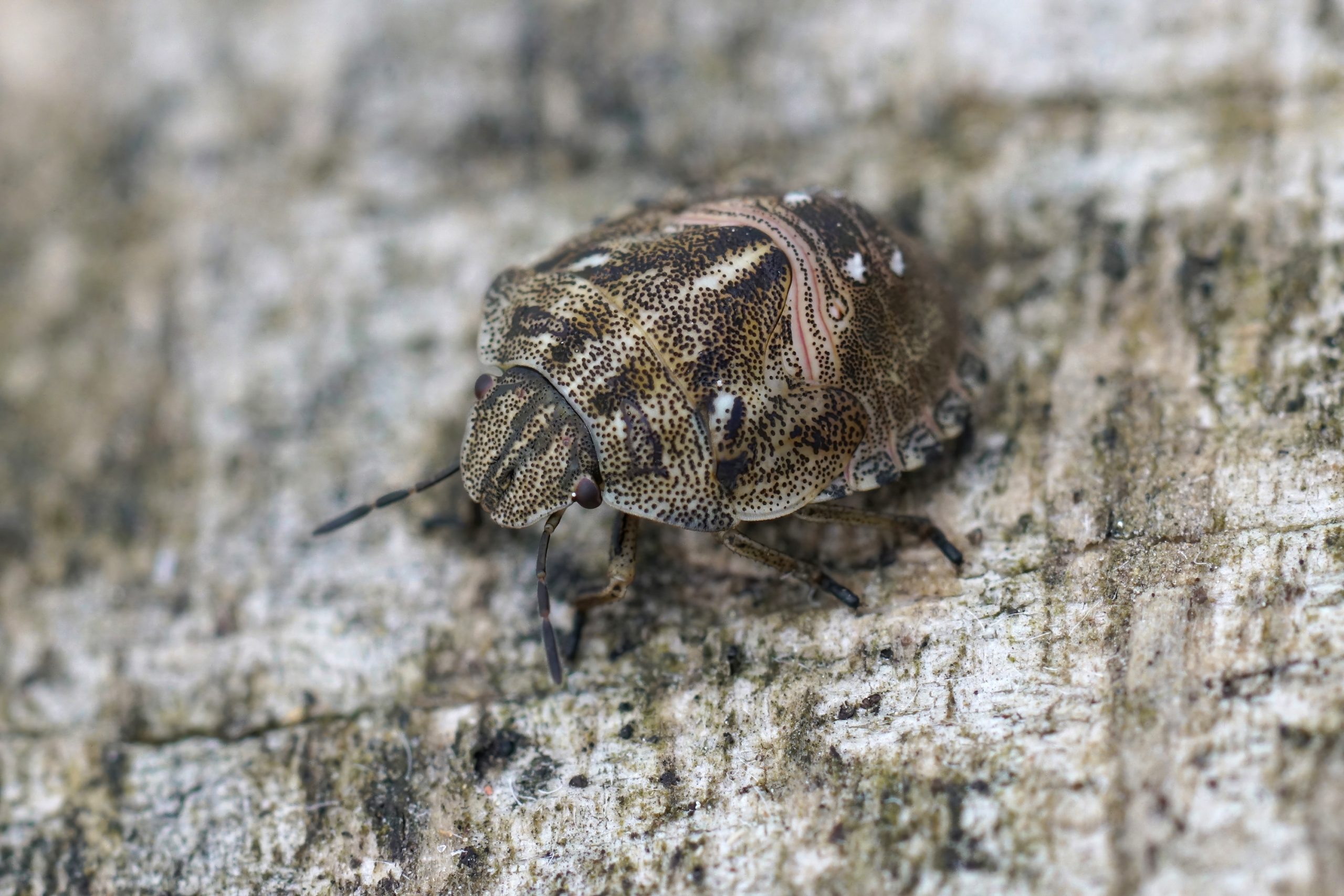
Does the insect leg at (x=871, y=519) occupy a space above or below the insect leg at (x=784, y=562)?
above

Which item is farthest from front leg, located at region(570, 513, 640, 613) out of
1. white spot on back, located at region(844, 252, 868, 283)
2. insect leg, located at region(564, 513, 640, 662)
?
white spot on back, located at region(844, 252, 868, 283)

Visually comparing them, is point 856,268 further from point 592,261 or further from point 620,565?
point 620,565

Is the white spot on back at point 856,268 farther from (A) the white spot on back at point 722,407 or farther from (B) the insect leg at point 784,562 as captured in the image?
(B) the insect leg at point 784,562

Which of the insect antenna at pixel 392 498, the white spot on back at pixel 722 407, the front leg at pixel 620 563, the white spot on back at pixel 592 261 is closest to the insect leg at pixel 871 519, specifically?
the white spot on back at pixel 722 407

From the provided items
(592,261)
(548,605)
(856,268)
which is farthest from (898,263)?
(548,605)

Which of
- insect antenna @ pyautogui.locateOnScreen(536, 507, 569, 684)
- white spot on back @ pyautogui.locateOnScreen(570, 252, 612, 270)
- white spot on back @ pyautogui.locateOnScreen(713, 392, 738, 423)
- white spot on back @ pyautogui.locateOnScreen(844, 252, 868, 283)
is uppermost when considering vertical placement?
white spot on back @ pyautogui.locateOnScreen(570, 252, 612, 270)

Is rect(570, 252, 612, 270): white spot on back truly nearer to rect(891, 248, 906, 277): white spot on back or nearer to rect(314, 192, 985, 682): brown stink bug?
rect(314, 192, 985, 682): brown stink bug
